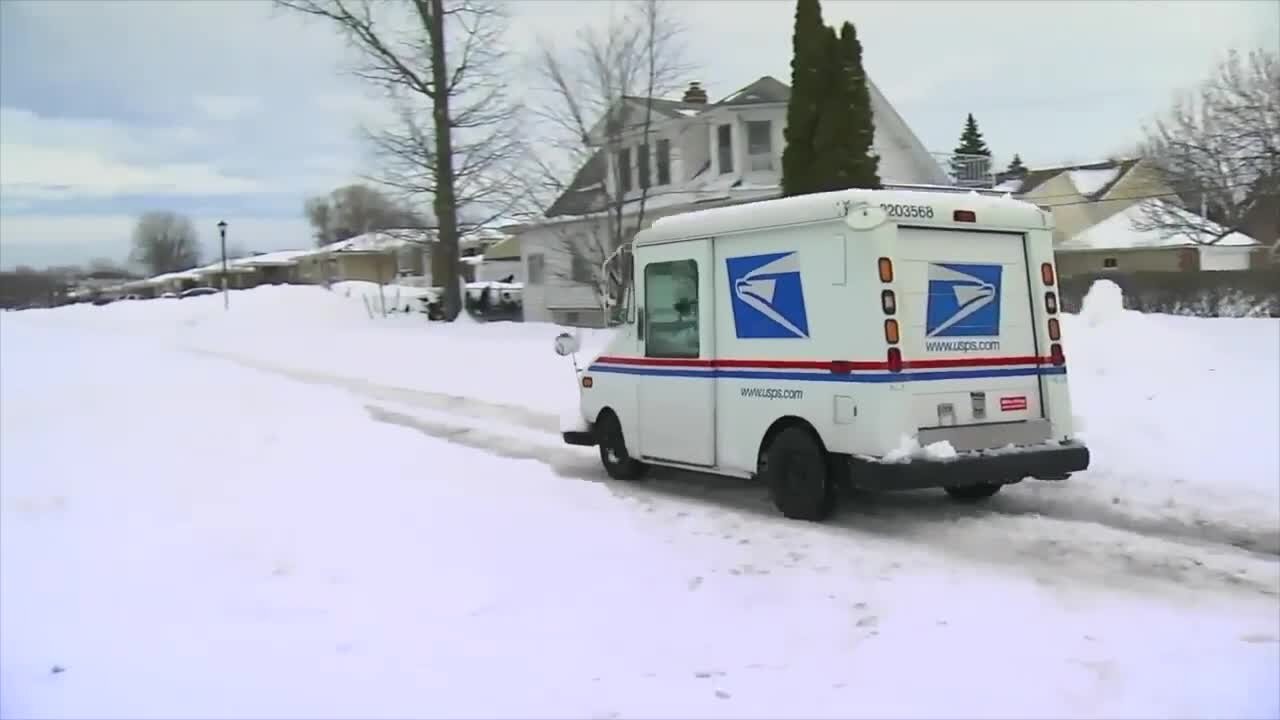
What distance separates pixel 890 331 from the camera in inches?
325

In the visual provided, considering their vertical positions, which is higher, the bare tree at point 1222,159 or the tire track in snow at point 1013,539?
the bare tree at point 1222,159

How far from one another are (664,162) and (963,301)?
2791 cm

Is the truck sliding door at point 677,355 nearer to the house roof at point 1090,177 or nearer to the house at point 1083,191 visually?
the house at point 1083,191

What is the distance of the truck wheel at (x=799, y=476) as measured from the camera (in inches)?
345

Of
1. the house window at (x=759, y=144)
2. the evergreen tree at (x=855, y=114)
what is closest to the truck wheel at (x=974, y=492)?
the evergreen tree at (x=855, y=114)

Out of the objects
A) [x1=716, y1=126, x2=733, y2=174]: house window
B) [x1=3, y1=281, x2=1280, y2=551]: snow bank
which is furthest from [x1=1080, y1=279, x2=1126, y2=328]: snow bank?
[x1=716, y1=126, x2=733, y2=174]: house window

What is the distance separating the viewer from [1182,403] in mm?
12359

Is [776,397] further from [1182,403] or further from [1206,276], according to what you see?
[1206,276]

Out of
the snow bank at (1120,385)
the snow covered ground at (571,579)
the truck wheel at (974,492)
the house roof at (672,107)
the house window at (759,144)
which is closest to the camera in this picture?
the snow covered ground at (571,579)

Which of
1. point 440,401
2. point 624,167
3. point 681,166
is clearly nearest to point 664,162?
point 681,166

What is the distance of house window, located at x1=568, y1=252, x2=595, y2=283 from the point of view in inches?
1315

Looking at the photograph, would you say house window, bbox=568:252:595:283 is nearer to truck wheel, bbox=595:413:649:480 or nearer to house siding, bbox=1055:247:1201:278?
house siding, bbox=1055:247:1201:278

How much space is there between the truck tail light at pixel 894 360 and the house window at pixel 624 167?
22892 mm

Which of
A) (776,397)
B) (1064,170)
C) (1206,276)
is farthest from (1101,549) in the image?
(1064,170)
